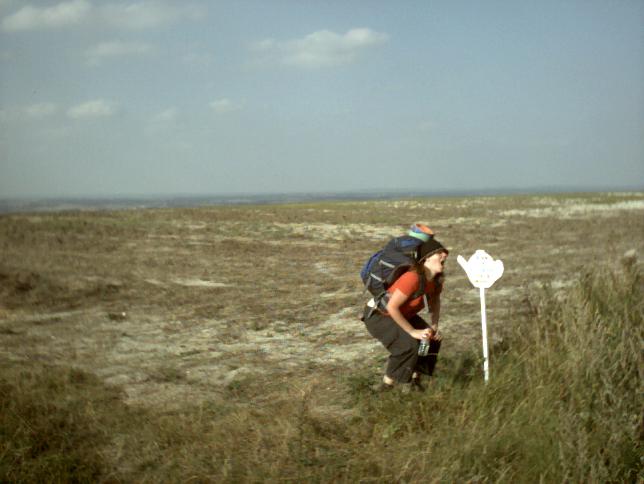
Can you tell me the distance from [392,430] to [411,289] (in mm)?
1018

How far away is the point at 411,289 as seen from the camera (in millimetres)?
4262

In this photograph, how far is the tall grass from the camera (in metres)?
3.66

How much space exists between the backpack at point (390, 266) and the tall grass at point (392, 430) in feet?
2.56

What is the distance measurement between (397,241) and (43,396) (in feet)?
11.0

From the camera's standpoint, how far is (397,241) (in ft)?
14.5

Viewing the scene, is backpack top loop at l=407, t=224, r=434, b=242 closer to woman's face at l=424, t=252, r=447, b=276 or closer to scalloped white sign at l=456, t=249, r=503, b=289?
woman's face at l=424, t=252, r=447, b=276

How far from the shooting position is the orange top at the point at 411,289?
4262 millimetres

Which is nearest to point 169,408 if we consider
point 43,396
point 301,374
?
point 43,396

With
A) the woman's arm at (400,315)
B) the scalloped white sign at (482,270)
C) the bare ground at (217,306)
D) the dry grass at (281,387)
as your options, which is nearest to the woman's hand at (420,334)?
the woman's arm at (400,315)

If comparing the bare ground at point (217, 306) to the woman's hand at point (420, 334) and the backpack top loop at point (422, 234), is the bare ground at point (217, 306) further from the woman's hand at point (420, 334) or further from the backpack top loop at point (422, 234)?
the backpack top loop at point (422, 234)

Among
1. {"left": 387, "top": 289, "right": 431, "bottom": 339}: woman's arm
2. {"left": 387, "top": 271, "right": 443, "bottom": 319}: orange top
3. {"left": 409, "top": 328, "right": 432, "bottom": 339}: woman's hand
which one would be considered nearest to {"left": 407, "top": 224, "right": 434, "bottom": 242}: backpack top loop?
{"left": 387, "top": 271, "right": 443, "bottom": 319}: orange top

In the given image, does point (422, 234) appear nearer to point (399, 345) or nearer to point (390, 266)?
point (390, 266)

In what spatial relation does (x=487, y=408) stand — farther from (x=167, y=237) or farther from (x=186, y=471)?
(x=167, y=237)

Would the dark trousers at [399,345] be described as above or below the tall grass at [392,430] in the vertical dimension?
above
